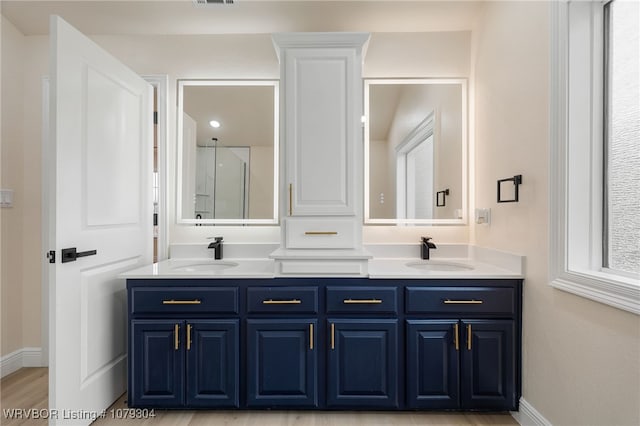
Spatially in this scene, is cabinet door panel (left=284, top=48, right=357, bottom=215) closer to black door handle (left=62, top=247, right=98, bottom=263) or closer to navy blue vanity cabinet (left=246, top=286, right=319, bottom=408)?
navy blue vanity cabinet (left=246, top=286, right=319, bottom=408)

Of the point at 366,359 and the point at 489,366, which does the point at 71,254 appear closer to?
the point at 366,359

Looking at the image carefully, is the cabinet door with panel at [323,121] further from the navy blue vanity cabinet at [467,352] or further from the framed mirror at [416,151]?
the navy blue vanity cabinet at [467,352]

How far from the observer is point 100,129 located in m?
1.79

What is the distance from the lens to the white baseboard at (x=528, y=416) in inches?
63.1

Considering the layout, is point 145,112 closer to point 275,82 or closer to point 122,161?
point 122,161

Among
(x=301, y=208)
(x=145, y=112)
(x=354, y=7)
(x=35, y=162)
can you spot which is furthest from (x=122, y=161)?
(x=354, y=7)

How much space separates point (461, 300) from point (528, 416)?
0.69 m

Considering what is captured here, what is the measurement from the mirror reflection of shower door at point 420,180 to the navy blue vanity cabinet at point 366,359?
850 mm

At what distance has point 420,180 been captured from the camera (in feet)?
7.86

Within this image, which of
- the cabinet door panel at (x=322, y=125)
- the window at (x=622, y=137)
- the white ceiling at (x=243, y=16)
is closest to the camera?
the window at (x=622, y=137)

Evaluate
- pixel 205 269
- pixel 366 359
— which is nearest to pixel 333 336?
pixel 366 359

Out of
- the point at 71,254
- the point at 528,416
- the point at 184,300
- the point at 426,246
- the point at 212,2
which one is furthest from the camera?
the point at 426,246

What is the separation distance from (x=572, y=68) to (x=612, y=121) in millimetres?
301

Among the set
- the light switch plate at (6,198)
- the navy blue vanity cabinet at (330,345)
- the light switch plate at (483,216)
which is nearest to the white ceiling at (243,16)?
the light switch plate at (6,198)
